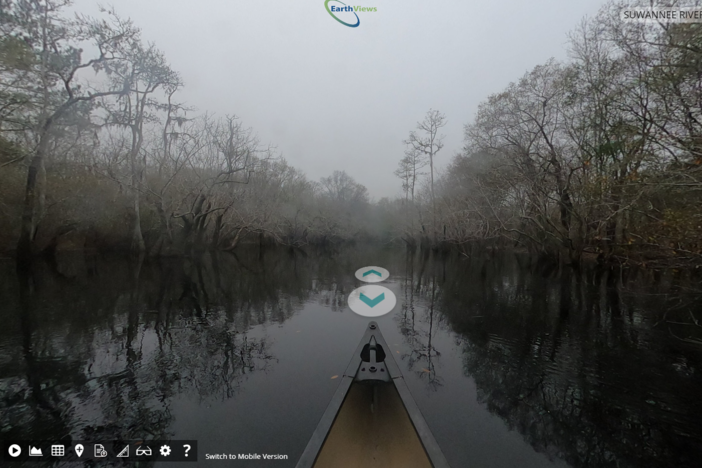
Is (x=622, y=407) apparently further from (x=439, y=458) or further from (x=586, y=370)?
(x=439, y=458)

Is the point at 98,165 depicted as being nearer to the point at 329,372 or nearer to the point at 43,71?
the point at 43,71

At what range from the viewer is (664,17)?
7.13 meters

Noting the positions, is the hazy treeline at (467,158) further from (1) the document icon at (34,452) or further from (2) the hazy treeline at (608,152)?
(1) the document icon at (34,452)

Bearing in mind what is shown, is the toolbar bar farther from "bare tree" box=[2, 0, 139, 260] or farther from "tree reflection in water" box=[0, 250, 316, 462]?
"bare tree" box=[2, 0, 139, 260]

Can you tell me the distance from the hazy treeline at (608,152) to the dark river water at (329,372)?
1.94 m

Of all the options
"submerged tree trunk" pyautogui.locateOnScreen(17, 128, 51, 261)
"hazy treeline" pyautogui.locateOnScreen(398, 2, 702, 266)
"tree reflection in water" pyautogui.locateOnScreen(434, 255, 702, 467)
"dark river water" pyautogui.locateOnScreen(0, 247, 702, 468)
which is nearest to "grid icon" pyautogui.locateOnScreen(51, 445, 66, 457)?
"dark river water" pyautogui.locateOnScreen(0, 247, 702, 468)

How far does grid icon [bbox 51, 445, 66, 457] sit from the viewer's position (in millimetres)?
2515

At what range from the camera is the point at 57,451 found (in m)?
2.55

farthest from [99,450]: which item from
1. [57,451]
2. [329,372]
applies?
[329,372]

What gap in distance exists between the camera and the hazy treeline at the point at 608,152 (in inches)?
224

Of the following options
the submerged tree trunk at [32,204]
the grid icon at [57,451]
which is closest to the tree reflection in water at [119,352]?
the grid icon at [57,451]

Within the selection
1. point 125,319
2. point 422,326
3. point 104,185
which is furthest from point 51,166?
point 422,326

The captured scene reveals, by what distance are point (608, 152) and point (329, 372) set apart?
43.8ft

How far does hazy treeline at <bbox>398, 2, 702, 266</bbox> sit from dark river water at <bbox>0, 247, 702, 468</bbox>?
1.94 meters
